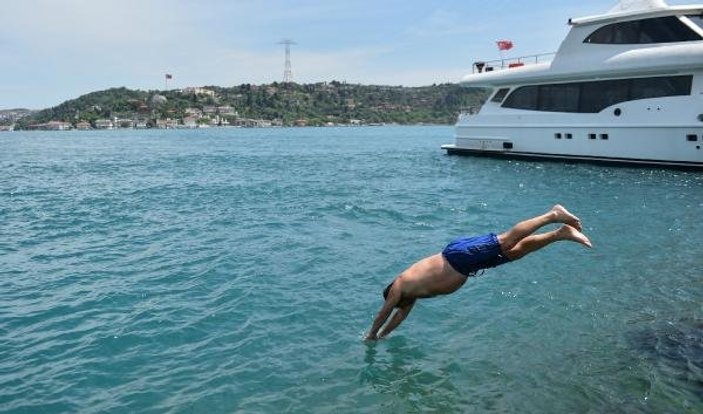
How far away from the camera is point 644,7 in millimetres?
23938

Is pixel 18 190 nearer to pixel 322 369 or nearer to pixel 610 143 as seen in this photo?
pixel 322 369

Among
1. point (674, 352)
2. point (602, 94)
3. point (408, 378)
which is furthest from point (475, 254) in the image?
point (602, 94)

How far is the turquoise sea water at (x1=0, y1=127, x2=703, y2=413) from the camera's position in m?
6.36

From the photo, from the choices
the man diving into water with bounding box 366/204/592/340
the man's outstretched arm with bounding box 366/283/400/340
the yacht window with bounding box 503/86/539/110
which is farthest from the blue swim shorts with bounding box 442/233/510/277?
the yacht window with bounding box 503/86/539/110

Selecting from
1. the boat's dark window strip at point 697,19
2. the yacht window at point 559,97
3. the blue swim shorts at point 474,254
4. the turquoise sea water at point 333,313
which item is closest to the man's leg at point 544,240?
the blue swim shorts at point 474,254

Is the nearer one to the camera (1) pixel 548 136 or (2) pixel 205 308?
(2) pixel 205 308

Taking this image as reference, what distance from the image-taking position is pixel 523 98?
28609 millimetres

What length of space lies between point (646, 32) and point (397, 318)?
20.9 meters

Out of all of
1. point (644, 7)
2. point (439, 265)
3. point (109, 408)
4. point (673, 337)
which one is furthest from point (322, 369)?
point (644, 7)

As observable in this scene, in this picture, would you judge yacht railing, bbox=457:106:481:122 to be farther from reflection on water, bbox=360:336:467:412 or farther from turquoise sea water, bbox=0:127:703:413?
reflection on water, bbox=360:336:467:412

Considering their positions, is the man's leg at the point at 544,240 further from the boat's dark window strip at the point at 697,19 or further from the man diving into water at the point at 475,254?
the boat's dark window strip at the point at 697,19

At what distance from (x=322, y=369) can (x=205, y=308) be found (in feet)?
9.48

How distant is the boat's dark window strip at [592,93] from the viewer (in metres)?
22.6

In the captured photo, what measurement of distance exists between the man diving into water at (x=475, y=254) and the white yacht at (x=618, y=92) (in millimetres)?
18693
